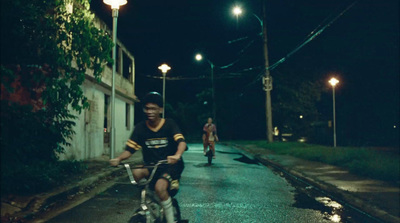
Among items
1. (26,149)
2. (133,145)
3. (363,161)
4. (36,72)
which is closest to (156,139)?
(133,145)

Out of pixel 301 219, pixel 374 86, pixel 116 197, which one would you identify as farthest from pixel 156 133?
pixel 374 86

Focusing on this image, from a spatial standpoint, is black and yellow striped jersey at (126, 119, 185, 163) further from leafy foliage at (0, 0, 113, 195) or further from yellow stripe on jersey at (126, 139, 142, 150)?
leafy foliage at (0, 0, 113, 195)

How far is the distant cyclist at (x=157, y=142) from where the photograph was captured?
4.02 meters

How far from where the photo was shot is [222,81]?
48344 millimetres

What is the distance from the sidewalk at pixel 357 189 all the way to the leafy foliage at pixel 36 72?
5961 mm

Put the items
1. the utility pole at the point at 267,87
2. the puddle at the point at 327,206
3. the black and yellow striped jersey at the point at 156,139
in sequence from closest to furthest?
1. the black and yellow striped jersey at the point at 156,139
2. the puddle at the point at 327,206
3. the utility pole at the point at 267,87

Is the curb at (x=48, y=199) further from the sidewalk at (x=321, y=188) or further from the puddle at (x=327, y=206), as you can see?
the puddle at (x=327, y=206)

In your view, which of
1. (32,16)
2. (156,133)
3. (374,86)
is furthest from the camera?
(374,86)

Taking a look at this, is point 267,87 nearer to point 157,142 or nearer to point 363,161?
point 363,161

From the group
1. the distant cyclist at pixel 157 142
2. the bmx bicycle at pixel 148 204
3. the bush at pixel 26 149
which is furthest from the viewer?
the bush at pixel 26 149

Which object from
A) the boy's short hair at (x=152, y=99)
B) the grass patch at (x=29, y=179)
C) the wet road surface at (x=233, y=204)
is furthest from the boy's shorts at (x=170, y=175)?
the grass patch at (x=29, y=179)

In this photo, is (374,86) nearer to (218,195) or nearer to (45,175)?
(218,195)

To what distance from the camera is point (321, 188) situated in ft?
30.6

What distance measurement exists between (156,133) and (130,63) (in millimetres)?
22190
